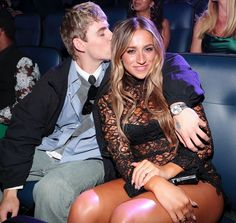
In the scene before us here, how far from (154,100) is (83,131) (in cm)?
37

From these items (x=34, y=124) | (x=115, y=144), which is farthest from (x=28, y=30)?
(x=115, y=144)

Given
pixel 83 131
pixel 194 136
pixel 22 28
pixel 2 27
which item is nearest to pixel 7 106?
pixel 2 27

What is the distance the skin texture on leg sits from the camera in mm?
1184

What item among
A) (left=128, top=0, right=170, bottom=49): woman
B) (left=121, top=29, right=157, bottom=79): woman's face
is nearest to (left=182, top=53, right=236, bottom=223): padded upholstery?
(left=121, top=29, right=157, bottom=79): woman's face

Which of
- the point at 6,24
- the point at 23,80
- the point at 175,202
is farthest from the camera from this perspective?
the point at 6,24

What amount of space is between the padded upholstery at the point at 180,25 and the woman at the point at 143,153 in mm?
1440

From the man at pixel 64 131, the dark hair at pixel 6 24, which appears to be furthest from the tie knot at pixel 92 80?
the dark hair at pixel 6 24

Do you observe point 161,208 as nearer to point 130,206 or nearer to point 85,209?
point 130,206

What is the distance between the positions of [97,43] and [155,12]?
4.14ft

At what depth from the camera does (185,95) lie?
1334 millimetres

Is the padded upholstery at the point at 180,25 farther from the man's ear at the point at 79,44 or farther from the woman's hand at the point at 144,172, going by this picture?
the woman's hand at the point at 144,172

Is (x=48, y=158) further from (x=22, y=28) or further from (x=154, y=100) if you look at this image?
(x=22, y=28)

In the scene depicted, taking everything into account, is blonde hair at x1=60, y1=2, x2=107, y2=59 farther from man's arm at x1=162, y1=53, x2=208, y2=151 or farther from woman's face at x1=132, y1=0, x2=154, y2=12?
woman's face at x1=132, y1=0, x2=154, y2=12

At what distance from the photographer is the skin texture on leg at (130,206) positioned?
118cm
